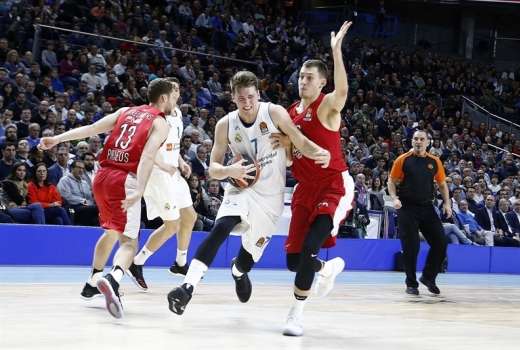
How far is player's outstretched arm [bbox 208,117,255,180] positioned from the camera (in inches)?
231

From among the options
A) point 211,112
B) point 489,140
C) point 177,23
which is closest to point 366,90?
point 489,140

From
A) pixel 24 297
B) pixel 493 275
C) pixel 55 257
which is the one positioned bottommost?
pixel 493 275

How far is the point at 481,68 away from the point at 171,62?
14.1 metres

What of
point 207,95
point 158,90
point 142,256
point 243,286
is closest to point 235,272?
point 243,286

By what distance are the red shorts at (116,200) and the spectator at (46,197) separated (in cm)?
451

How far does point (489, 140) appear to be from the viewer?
A: 22594 mm

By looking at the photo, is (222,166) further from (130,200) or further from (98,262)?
(98,262)

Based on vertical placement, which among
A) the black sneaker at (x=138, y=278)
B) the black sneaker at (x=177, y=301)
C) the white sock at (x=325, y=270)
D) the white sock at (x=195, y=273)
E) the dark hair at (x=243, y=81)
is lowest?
the black sneaker at (x=138, y=278)

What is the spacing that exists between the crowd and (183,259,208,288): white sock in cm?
544

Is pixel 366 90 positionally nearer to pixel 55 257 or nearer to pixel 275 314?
pixel 55 257

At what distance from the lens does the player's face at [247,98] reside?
19.6 feet

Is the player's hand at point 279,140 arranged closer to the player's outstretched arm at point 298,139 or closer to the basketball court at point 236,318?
the player's outstretched arm at point 298,139

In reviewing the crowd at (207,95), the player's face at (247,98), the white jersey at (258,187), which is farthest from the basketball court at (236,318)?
the crowd at (207,95)

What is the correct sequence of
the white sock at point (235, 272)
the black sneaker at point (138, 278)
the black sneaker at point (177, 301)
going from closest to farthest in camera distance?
1. the black sneaker at point (177, 301)
2. the white sock at point (235, 272)
3. the black sneaker at point (138, 278)
